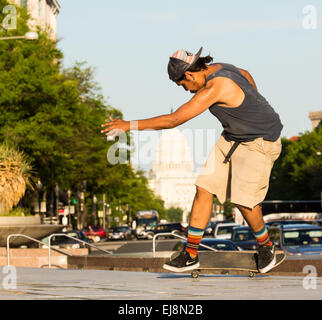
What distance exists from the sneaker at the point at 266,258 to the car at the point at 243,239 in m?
19.5

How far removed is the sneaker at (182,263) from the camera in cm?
807

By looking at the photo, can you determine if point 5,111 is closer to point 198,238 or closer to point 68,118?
point 68,118

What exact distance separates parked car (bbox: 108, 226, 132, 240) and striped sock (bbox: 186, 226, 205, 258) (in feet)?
219

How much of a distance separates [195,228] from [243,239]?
70.0 ft

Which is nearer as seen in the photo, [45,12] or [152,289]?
[152,289]

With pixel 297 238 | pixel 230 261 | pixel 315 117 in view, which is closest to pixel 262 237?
pixel 230 261

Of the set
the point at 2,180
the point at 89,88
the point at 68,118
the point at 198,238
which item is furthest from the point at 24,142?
the point at 198,238

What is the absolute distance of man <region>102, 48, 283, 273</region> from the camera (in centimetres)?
756

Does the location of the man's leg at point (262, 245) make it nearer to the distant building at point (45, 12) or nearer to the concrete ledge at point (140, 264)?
the concrete ledge at point (140, 264)

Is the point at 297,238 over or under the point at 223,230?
over

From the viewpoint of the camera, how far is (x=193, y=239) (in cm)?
816

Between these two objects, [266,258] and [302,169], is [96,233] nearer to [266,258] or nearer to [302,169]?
[302,169]

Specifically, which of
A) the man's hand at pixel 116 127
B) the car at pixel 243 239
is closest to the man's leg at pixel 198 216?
the man's hand at pixel 116 127

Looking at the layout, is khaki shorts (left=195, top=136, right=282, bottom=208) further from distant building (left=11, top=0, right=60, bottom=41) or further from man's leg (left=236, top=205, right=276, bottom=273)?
distant building (left=11, top=0, right=60, bottom=41)
